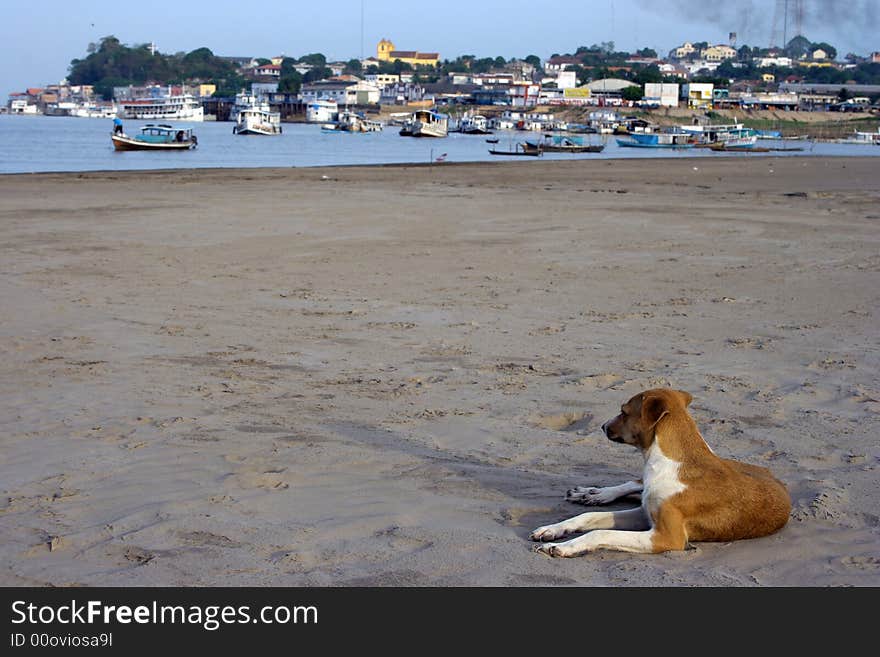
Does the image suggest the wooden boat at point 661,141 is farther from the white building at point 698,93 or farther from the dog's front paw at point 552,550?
the white building at point 698,93

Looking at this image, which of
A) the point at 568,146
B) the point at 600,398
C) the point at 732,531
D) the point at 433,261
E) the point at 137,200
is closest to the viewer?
the point at 732,531

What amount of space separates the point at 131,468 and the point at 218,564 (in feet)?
5.09

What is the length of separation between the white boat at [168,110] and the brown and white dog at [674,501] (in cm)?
16270

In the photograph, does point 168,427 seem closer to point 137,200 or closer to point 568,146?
point 137,200

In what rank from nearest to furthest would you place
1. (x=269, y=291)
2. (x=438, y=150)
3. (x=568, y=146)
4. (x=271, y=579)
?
1. (x=271, y=579)
2. (x=269, y=291)
3. (x=568, y=146)
4. (x=438, y=150)

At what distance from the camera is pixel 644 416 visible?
4.91 meters

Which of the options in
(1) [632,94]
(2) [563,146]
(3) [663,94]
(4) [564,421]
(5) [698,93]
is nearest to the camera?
(4) [564,421]

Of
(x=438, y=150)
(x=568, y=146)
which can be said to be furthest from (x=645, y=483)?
(x=438, y=150)

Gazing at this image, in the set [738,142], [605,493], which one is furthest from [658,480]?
[738,142]

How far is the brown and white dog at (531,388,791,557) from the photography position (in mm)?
4711

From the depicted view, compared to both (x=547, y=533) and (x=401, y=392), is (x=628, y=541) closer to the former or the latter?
(x=547, y=533)

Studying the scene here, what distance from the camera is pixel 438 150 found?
7019 cm

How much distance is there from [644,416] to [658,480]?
31cm

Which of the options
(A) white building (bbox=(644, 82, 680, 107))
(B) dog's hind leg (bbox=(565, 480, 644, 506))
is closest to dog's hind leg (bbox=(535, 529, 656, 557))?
(B) dog's hind leg (bbox=(565, 480, 644, 506))
